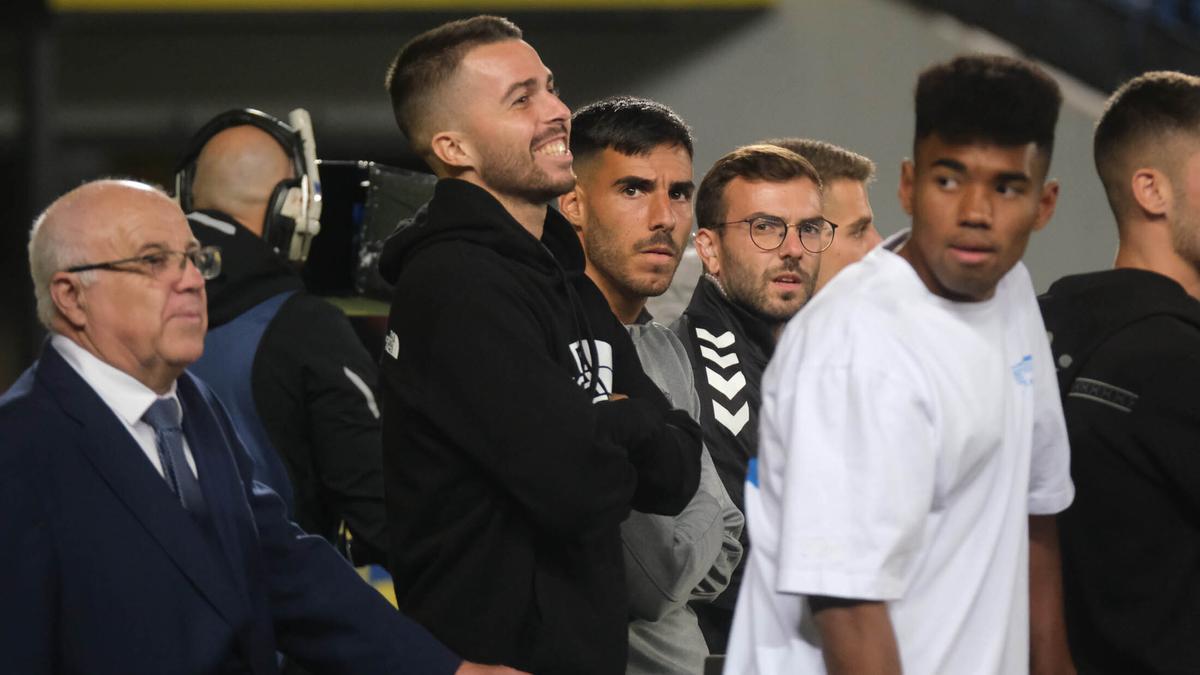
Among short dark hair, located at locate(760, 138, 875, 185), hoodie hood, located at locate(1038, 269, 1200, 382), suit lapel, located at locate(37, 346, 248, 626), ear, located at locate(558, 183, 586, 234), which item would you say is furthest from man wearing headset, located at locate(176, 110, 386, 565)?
hoodie hood, located at locate(1038, 269, 1200, 382)

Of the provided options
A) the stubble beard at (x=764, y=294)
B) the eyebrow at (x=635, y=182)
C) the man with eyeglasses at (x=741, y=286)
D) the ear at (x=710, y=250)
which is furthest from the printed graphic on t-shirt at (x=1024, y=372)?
the ear at (x=710, y=250)

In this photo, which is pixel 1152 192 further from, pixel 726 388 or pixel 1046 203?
pixel 726 388

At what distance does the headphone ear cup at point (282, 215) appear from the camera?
12.5ft

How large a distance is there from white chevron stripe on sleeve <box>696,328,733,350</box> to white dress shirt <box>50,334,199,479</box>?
1228 mm

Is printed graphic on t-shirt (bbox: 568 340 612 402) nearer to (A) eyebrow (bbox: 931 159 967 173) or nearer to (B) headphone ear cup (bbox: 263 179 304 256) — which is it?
(A) eyebrow (bbox: 931 159 967 173)

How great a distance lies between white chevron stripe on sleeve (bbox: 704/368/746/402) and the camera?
3.18 m

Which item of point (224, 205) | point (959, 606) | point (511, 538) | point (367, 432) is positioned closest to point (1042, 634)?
point (959, 606)

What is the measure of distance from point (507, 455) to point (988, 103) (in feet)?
2.74

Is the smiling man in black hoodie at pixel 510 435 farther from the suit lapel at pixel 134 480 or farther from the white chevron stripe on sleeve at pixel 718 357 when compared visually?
the white chevron stripe on sleeve at pixel 718 357

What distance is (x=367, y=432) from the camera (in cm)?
366

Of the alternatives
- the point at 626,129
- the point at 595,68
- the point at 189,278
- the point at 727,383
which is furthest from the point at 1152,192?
the point at 595,68

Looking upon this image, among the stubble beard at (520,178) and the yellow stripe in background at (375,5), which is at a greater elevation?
the yellow stripe in background at (375,5)

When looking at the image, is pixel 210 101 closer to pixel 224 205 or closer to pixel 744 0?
pixel 744 0

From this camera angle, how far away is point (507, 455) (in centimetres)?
233
